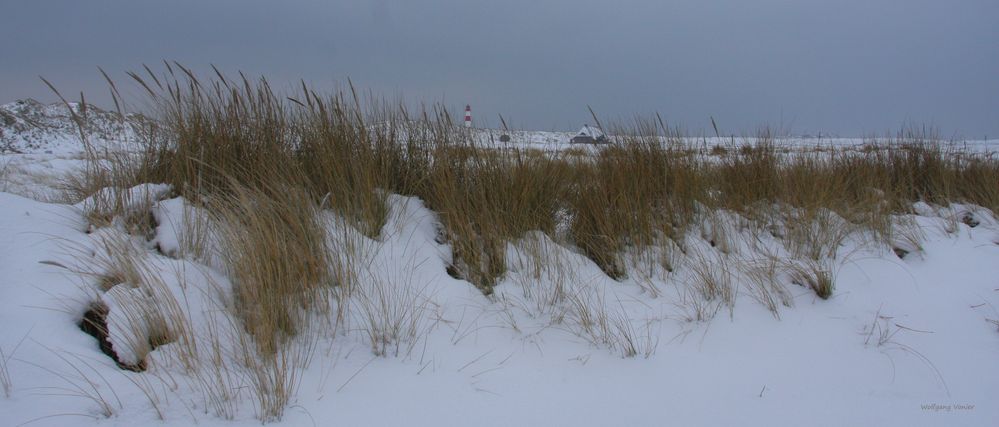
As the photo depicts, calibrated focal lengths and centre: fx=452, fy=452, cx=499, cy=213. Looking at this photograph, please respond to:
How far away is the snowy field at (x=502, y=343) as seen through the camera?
1.46m

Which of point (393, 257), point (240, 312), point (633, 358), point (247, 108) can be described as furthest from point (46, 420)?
point (247, 108)

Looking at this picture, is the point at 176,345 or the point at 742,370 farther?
the point at 742,370

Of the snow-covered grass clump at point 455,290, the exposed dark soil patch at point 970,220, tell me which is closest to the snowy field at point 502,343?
the snow-covered grass clump at point 455,290

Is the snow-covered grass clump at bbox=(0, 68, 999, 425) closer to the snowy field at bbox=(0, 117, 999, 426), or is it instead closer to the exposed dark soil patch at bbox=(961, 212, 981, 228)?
the snowy field at bbox=(0, 117, 999, 426)

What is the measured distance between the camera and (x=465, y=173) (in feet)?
10.1

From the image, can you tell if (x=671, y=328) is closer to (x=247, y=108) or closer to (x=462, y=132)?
(x=462, y=132)

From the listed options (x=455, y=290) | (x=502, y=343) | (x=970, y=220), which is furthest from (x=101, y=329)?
(x=970, y=220)

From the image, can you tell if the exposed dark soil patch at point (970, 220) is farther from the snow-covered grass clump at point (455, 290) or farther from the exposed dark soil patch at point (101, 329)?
the exposed dark soil patch at point (101, 329)

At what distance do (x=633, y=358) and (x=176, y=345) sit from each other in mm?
1719

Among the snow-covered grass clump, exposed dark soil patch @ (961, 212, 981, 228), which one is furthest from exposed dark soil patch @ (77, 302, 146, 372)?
exposed dark soil patch @ (961, 212, 981, 228)

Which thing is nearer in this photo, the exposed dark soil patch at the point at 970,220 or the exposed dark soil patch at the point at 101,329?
the exposed dark soil patch at the point at 101,329

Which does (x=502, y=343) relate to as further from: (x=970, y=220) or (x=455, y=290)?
(x=970, y=220)

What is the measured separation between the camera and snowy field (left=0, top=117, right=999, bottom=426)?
1.46 metres

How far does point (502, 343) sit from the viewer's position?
194 cm
